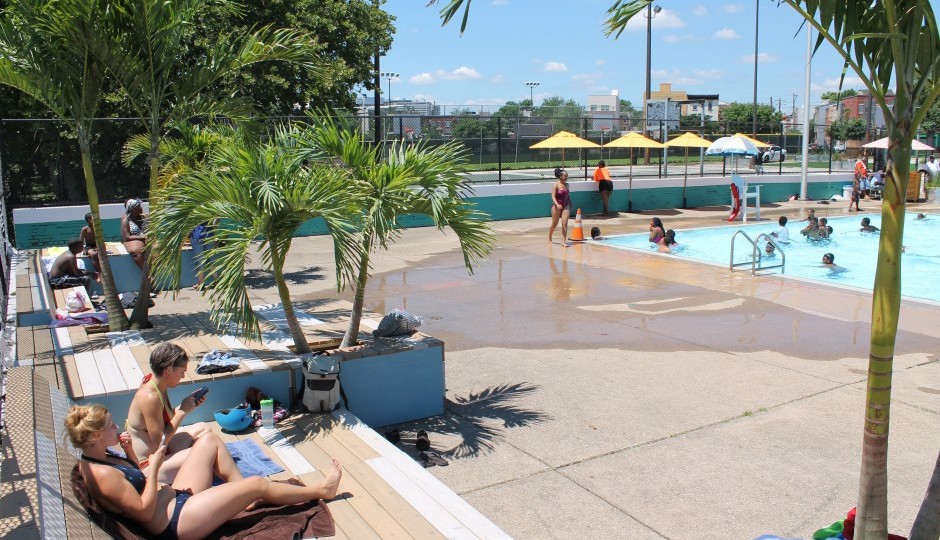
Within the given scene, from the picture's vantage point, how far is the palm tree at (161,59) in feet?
26.9

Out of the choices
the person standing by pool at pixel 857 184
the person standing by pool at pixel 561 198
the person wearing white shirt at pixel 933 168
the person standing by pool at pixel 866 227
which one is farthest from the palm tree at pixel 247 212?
the person wearing white shirt at pixel 933 168

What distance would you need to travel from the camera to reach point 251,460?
5445 millimetres

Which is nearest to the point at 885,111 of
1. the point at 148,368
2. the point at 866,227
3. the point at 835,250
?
the point at 148,368

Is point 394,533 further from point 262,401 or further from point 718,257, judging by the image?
point 718,257

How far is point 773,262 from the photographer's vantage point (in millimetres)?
16484

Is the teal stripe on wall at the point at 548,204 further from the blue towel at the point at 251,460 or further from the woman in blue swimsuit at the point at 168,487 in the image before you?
the woman in blue swimsuit at the point at 168,487

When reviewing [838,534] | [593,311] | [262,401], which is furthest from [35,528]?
[593,311]

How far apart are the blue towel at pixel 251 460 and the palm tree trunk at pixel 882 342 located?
11.8ft

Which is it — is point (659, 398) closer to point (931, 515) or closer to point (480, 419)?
point (480, 419)

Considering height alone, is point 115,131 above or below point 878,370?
above

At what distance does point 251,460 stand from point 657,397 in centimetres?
398

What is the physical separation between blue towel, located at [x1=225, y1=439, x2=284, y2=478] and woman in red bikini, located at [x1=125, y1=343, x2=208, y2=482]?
41 centimetres

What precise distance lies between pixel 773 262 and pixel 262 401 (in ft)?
43.2

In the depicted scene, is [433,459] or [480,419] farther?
[480,419]
